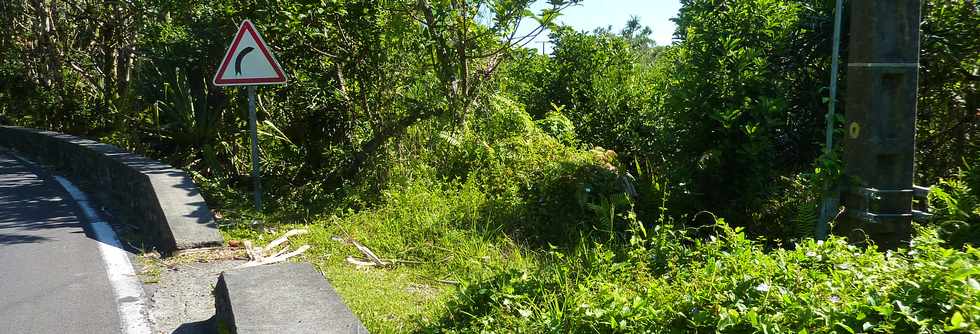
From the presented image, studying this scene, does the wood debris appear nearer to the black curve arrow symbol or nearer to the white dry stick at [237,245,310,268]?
the white dry stick at [237,245,310,268]

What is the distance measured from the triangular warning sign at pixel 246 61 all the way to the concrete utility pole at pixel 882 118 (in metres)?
6.03

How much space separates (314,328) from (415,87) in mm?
6354

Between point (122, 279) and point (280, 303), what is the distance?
2.75 metres

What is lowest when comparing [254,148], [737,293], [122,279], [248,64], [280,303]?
[122,279]

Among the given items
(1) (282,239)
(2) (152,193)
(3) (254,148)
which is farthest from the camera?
(3) (254,148)

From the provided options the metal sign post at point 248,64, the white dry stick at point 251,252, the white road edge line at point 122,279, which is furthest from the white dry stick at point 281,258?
the metal sign post at point 248,64

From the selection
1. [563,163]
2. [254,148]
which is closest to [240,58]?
[254,148]

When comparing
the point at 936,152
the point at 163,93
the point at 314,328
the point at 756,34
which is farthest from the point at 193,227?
the point at 936,152

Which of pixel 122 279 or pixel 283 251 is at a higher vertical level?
pixel 283 251

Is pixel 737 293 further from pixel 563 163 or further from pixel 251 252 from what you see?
pixel 251 252

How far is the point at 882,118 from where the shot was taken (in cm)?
530

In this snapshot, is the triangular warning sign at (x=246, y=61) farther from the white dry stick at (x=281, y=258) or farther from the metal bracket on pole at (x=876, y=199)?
the metal bracket on pole at (x=876, y=199)

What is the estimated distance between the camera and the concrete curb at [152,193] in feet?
24.8

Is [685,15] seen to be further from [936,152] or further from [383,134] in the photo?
[383,134]
